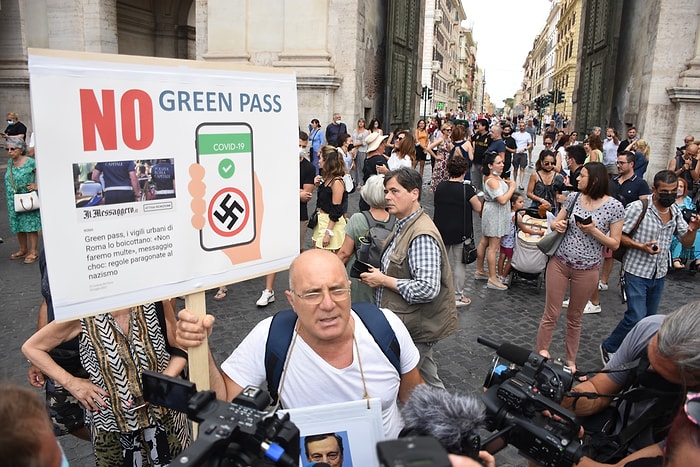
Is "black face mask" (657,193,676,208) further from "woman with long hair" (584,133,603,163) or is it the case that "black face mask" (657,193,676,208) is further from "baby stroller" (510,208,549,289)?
"woman with long hair" (584,133,603,163)

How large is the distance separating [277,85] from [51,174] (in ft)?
2.83

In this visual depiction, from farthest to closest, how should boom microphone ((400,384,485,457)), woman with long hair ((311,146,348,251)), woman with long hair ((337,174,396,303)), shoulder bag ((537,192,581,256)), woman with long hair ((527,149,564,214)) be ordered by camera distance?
woman with long hair ((527,149,564,214)) → woman with long hair ((311,146,348,251)) → shoulder bag ((537,192,581,256)) → woman with long hair ((337,174,396,303)) → boom microphone ((400,384,485,457))

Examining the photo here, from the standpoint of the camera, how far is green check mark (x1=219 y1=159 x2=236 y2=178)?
183 cm

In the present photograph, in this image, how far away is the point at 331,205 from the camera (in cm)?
530

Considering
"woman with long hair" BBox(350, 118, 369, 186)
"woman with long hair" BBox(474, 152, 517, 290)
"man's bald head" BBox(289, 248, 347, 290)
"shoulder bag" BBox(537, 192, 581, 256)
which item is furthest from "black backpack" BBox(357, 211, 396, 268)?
"woman with long hair" BBox(350, 118, 369, 186)

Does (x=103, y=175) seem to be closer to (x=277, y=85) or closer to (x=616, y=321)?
(x=277, y=85)

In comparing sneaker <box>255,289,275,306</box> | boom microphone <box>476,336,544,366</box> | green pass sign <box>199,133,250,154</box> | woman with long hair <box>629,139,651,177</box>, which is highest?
green pass sign <box>199,133,250,154</box>

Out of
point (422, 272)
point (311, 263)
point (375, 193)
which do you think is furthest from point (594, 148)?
point (311, 263)

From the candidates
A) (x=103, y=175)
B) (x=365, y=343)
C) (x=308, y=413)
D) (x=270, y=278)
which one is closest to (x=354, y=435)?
(x=308, y=413)

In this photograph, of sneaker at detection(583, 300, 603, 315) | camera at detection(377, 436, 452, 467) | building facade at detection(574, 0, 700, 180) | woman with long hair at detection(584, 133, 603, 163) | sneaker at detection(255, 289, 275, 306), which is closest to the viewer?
camera at detection(377, 436, 452, 467)

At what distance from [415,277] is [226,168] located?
1491mm

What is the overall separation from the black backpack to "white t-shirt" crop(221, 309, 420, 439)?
4.91 ft

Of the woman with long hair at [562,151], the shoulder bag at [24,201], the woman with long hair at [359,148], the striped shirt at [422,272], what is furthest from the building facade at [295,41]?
the striped shirt at [422,272]

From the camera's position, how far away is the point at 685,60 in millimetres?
12711
